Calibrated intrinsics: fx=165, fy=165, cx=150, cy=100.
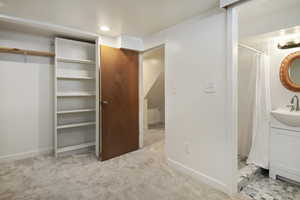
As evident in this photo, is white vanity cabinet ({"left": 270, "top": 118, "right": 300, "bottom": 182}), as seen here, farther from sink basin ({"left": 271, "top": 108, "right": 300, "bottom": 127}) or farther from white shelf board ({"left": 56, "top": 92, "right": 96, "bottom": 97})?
white shelf board ({"left": 56, "top": 92, "right": 96, "bottom": 97})

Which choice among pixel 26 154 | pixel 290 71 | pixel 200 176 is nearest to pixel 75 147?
pixel 26 154

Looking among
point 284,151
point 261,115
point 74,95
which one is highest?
point 74,95

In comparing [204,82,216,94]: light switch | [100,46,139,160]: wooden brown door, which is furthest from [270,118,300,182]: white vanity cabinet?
[100,46,139,160]: wooden brown door

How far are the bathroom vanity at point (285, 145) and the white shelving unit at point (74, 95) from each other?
2583mm

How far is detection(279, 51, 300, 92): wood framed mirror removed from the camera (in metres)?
2.19

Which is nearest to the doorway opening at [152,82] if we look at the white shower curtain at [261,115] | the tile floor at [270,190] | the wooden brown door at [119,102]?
the wooden brown door at [119,102]

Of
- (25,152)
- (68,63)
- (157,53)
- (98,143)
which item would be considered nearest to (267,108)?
(157,53)

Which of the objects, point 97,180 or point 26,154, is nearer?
point 97,180

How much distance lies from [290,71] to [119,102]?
2.56 m

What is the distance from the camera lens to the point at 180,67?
2.33 m

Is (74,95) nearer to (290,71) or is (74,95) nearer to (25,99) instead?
(25,99)

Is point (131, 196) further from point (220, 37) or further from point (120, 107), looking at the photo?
point (220, 37)

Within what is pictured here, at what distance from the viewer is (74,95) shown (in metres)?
2.95

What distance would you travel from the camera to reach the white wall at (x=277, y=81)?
2.28 metres
